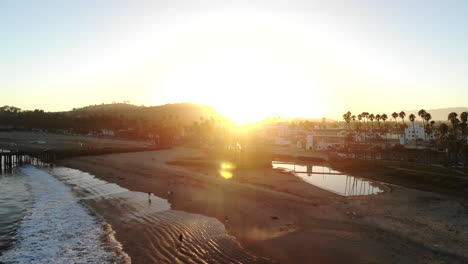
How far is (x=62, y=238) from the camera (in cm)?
2016

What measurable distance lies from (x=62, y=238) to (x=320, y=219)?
18.5m

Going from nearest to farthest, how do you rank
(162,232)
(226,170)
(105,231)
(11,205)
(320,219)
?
(162,232)
(105,231)
(320,219)
(11,205)
(226,170)

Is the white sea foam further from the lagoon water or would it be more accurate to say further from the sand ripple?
the lagoon water

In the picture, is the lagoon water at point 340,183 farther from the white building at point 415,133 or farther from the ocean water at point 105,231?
the white building at point 415,133

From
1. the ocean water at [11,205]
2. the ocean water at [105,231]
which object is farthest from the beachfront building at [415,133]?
the ocean water at [11,205]

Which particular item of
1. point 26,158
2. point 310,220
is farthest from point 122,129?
point 310,220

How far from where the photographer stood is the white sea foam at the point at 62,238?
675 inches

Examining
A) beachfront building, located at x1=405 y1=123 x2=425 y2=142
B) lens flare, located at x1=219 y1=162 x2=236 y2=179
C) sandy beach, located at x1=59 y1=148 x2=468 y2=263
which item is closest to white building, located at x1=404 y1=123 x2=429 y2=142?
beachfront building, located at x1=405 y1=123 x2=425 y2=142

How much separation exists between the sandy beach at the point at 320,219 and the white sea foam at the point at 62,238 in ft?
4.29

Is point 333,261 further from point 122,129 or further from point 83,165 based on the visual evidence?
point 122,129

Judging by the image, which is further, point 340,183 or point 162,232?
point 340,183

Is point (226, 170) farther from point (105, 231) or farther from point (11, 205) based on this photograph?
point (105, 231)

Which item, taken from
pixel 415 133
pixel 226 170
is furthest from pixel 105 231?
pixel 415 133

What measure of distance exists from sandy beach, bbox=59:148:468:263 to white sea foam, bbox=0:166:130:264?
4.29 ft
